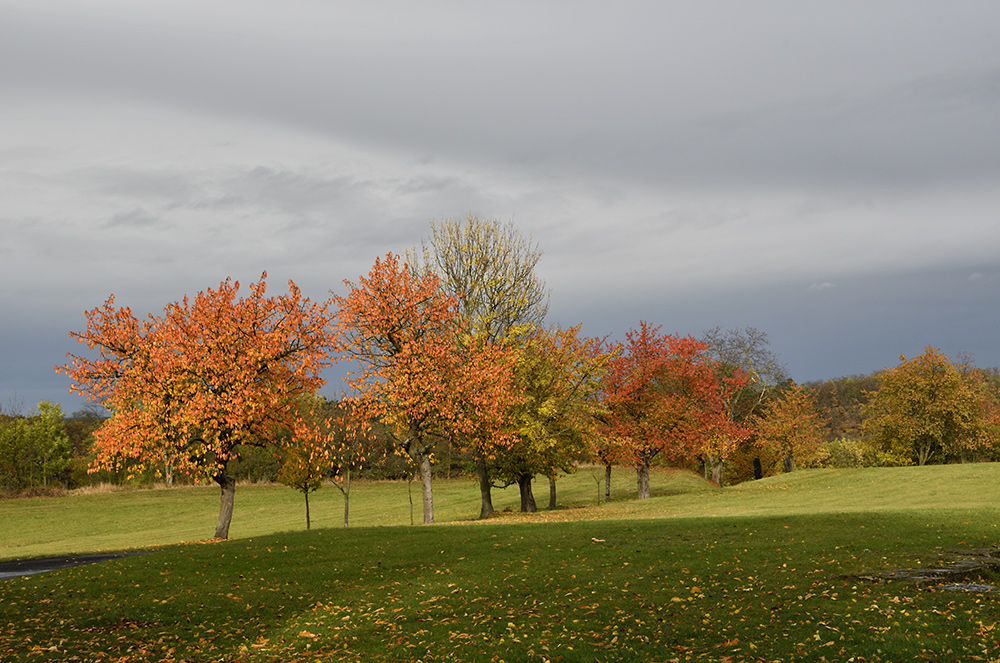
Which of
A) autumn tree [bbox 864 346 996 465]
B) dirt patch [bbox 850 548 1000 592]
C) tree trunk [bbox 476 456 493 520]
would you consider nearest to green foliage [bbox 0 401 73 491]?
tree trunk [bbox 476 456 493 520]

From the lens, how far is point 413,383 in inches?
1147

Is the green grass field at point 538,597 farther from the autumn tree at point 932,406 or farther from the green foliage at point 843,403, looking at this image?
the green foliage at point 843,403

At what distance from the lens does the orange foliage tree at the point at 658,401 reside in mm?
41094

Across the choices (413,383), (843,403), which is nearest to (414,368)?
(413,383)

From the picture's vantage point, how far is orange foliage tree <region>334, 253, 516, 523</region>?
2986 cm

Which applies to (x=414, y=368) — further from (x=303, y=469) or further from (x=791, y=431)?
(x=791, y=431)

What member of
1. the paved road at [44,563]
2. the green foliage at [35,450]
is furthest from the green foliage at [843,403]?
the green foliage at [35,450]

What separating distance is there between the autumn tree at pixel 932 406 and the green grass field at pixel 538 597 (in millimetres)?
28138

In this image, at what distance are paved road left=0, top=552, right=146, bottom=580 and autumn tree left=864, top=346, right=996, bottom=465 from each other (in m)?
50.4

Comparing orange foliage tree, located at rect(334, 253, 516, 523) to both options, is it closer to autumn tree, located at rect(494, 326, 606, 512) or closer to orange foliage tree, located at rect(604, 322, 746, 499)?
autumn tree, located at rect(494, 326, 606, 512)

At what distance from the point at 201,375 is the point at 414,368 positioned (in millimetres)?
A: 8235

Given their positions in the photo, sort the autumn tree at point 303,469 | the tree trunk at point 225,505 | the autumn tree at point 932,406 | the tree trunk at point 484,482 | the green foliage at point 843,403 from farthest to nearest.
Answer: the green foliage at point 843,403, the autumn tree at point 932,406, the tree trunk at point 484,482, the autumn tree at point 303,469, the tree trunk at point 225,505

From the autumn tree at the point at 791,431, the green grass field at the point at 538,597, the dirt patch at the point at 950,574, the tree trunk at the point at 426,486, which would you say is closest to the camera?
→ the green grass field at the point at 538,597

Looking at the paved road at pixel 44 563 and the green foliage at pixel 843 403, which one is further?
the green foliage at pixel 843 403
